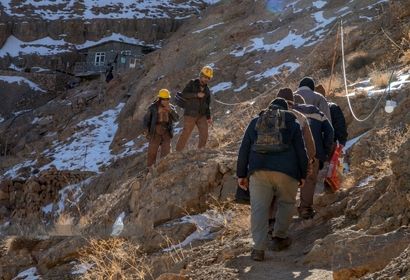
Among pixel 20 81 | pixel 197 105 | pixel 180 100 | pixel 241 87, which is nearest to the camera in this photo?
pixel 180 100

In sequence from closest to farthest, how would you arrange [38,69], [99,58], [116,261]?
[116,261], [38,69], [99,58]

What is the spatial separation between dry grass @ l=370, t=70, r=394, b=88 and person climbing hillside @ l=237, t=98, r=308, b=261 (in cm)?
526

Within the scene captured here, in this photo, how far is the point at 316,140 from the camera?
686cm

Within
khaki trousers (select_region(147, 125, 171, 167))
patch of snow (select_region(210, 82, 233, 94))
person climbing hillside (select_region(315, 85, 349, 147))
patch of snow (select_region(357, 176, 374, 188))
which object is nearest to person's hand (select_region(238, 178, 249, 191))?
patch of snow (select_region(357, 176, 374, 188))

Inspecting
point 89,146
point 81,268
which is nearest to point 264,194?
point 81,268

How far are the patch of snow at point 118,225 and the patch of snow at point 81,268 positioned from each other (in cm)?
80

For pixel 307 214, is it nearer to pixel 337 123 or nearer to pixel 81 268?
pixel 337 123

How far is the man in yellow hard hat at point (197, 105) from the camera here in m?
10.7

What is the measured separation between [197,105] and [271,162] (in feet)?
16.5

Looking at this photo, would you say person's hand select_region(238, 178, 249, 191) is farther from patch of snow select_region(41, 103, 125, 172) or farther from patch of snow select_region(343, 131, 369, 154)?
patch of snow select_region(41, 103, 125, 172)

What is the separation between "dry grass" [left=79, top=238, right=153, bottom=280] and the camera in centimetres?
667

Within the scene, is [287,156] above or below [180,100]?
above

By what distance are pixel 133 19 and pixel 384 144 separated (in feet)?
145

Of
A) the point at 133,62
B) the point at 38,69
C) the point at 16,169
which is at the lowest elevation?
the point at 38,69
